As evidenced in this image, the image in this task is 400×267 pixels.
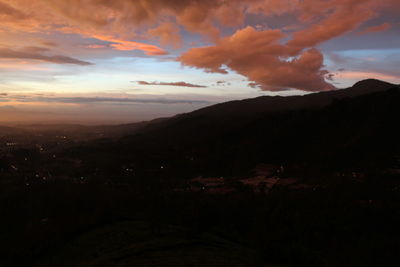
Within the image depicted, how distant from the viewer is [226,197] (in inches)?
2972

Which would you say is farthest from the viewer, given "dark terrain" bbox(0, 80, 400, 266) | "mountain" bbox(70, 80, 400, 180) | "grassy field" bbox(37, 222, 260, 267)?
"mountain" bbox(70, 80, 400, 180)

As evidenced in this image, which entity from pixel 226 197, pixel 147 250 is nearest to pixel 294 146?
pixel 226 197

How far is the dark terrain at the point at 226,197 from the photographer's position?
23.4 metres

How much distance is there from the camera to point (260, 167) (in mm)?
126000

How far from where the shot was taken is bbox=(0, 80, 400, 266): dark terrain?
23406 mm

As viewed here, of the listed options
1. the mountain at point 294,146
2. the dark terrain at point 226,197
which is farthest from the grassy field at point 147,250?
the mountain at point 294,146

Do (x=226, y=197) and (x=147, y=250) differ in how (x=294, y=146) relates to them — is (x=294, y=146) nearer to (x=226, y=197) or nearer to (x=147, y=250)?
(x=226, y=197)

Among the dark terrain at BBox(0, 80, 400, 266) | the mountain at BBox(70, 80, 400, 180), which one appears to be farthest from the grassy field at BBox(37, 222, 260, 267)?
the mountain at BBox(70, 80, 400, 180)

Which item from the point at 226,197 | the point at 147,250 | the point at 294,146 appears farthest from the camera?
the point at 294,146

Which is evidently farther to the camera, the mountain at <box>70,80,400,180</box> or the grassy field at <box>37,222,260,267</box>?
the mountain at <box>70,80,400,180</box>

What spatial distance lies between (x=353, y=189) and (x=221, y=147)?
80.6m

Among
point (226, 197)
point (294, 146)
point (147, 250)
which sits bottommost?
point (226, 197)

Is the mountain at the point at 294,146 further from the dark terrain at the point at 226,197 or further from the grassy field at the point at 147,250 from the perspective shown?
the grassy field at the point at 147,250

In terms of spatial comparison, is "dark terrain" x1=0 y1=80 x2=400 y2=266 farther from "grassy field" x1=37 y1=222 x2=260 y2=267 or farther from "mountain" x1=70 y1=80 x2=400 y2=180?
"mountain" x1=70 y1=80 x2=400 y2=180
